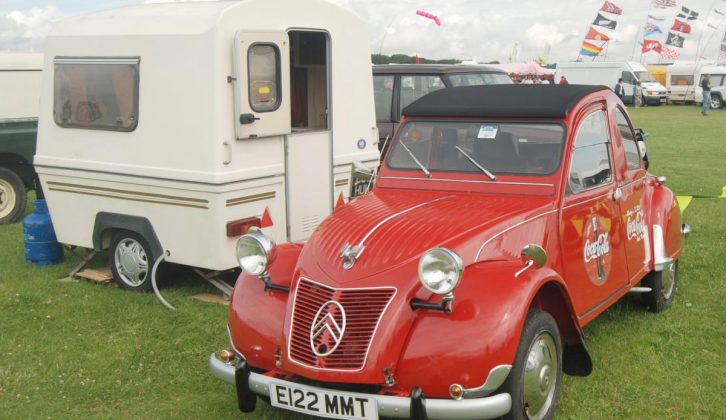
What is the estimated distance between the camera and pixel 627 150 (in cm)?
589

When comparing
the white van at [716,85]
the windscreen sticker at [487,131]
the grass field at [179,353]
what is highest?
the white van at [716,85]

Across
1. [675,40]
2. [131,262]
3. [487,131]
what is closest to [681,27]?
[675,40]

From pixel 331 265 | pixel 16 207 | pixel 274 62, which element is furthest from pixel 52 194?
pixel 331 265

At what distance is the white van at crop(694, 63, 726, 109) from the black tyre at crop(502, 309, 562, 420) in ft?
121

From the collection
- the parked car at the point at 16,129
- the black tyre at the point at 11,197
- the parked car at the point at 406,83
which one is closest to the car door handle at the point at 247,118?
the parked car at the point at 406,83

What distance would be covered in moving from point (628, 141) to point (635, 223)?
2.17 ft

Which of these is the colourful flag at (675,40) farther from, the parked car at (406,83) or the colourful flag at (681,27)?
the parked car at (406,83)

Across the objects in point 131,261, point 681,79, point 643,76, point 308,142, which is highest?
point 643,76

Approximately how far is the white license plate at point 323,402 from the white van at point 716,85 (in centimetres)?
3786

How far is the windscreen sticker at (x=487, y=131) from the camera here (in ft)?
17.1

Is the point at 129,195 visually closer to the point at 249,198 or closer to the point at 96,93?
the point at 96,93

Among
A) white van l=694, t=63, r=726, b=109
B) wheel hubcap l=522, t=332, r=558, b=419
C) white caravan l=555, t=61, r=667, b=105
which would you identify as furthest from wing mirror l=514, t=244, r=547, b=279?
white van l=694, t=63, r=726, b=109

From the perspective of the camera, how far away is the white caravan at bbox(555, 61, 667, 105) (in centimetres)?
3909

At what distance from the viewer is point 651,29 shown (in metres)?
51.9
